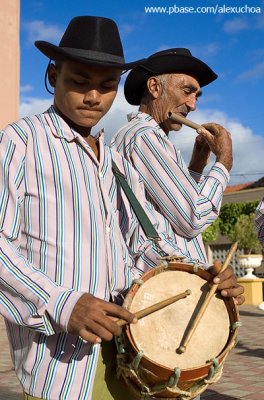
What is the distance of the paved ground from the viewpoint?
476 cm

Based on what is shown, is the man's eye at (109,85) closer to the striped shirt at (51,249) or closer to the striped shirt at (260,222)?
the striped shirt at (51,249)

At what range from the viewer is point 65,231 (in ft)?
5.33

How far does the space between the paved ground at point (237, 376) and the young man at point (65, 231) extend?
10.3ft

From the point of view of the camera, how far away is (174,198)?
2.03 m

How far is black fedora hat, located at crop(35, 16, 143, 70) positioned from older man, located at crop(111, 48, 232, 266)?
17.5 inches

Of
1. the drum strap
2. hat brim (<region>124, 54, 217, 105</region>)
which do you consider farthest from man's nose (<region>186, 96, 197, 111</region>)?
the drum strap

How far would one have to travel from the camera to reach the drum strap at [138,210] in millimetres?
1828

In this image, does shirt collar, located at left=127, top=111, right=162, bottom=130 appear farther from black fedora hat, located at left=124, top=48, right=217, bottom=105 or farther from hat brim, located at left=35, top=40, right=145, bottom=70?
hat brim, located at left=35, top=40, right=145, bottom=70

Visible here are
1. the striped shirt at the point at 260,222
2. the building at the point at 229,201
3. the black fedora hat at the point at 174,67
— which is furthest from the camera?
the building at the point at 229,201

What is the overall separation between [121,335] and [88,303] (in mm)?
212

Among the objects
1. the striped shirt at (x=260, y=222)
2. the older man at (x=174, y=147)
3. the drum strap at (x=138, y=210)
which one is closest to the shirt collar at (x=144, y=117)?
the older man at (x=174, y=147)

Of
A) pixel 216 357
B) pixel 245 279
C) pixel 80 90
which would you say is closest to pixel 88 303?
pixel 216 357

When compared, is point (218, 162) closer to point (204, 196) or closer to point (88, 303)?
point (204, 196)

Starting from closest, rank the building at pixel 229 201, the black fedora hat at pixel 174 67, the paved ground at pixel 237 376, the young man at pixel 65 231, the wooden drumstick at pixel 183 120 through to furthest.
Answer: the young man at pixel 65 231 → the wooden drumstick at pixel 183 120 → the black fedora hat at pixel 174 67 → the paved ground at pixel 237 376 → the building at pixel 229 201
